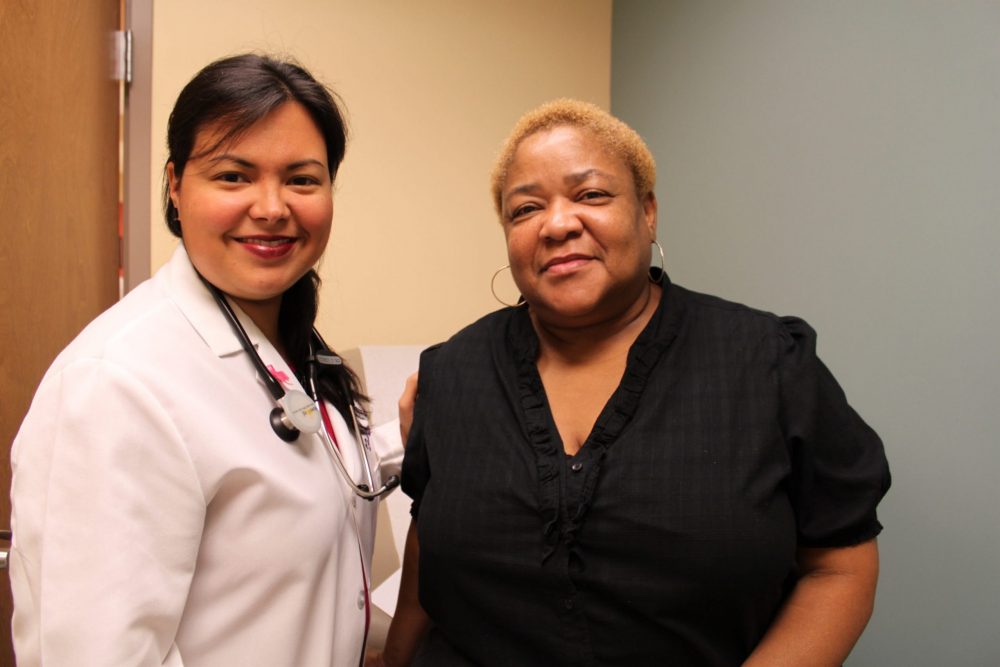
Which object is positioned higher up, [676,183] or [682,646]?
[676,183]

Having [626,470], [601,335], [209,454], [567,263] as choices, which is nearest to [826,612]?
[626,470]

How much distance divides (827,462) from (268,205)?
0.86m

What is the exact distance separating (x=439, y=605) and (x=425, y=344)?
1338mm

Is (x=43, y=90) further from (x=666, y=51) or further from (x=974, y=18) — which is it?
(x=974, y=18)

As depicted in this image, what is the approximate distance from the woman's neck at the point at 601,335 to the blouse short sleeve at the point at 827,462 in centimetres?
24

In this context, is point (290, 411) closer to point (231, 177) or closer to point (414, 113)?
point (231, 177)

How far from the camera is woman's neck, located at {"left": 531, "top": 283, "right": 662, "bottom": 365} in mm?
1182

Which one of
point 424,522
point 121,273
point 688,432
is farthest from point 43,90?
point 688,432


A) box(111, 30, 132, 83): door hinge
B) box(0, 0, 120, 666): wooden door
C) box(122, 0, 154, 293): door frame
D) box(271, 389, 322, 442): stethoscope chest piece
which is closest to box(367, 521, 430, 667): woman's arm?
box(271, 389, 322, 442): stethoscope chest piece

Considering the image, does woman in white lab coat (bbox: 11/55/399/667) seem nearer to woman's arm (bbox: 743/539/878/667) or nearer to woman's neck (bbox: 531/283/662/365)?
woman's neck (bbox: 531/283/662/365)

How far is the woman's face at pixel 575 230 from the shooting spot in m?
1.13

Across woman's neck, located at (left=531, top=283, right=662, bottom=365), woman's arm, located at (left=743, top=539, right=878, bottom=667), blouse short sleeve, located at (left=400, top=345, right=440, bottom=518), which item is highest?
woman's neck, located at (left=531, top=283, right=662, bottom=365)

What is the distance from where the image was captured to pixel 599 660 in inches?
39.1

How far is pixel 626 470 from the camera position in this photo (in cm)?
101
